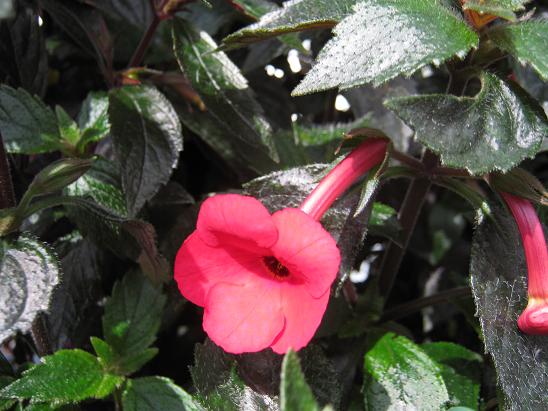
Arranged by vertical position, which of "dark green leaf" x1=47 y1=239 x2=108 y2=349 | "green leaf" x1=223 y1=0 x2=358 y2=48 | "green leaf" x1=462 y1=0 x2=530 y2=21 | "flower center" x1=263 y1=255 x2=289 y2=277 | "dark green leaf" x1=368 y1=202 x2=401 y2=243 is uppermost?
"green leaf" x1=462 y1=0 x2=530 y2=21

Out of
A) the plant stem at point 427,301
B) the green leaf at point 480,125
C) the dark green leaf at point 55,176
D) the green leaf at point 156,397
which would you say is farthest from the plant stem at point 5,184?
the plant stem at point 427,301

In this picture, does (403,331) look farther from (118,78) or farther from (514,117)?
(118,78)

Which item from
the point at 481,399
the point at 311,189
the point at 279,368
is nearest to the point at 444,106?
the point at 311,189

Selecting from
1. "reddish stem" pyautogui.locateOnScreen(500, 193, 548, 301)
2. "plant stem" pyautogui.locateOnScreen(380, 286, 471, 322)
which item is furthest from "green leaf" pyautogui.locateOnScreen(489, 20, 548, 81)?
"plant stem" pyautogui.locateOnScreen(380, 286, 471, 322)

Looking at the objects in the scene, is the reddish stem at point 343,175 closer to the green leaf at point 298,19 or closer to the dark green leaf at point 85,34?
the green leaf at point 298,19

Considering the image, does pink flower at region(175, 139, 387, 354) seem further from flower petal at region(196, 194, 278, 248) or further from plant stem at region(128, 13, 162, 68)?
plant stem at region(128, 13, 162, 68)

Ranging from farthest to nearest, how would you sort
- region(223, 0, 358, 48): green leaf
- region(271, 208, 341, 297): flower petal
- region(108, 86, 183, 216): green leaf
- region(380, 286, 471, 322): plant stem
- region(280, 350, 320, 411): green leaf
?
1. region(380, 286, 471, 322): plant stem
2. region(108, 86, 183, 216): green leaf
3. region(223, 0, 358, 48): green leaf
4. region(271, 208, 341, 297): flower petal
5. region(280, 350, 320, 411): green leaf

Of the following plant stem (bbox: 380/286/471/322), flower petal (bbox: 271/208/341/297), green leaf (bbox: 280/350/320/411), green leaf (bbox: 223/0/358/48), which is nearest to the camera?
green leaf (bbox: 280/350/320/411)
